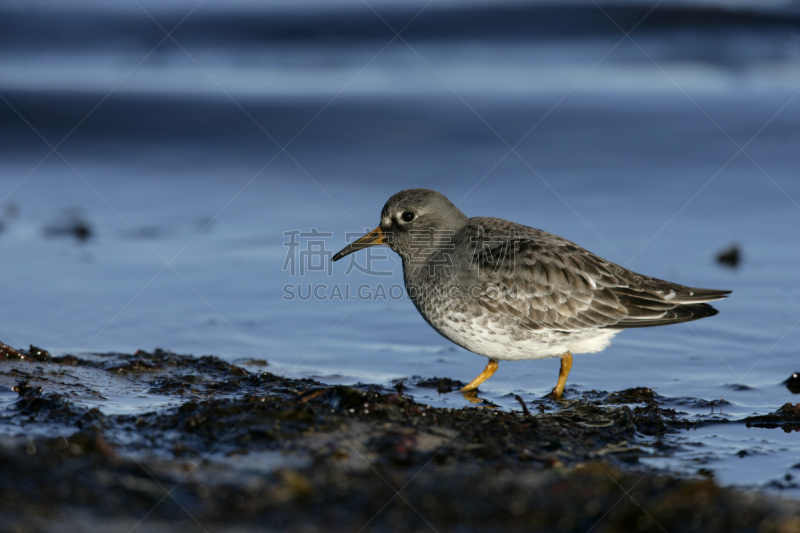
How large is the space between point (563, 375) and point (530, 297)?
29.2 inches

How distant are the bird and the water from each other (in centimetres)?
48

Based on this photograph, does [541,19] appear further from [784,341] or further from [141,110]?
→ [784,341]

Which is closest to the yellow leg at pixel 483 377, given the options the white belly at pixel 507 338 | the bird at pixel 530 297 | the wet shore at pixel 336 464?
the bird at pixel 530 297

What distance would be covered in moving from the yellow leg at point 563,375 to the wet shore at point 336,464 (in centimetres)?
34

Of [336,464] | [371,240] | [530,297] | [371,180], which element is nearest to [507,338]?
[530,297]

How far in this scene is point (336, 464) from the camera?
4281 millimetres

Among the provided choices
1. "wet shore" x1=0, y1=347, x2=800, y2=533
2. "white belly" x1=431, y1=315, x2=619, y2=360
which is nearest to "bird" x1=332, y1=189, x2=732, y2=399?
"white belly" x1=431, y1=315, x2=619, y2=360

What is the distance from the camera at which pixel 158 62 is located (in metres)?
15.1

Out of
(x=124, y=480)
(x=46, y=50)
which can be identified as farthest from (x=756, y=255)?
(x=46, y=50)

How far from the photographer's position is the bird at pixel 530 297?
21.0 ft

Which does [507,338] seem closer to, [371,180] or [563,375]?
[563,375]

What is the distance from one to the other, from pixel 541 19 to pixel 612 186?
19.9 ft

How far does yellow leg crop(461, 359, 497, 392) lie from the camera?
21.3ft

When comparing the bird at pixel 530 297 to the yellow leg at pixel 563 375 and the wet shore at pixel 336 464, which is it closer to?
the yellow leg at pixel 563 375
